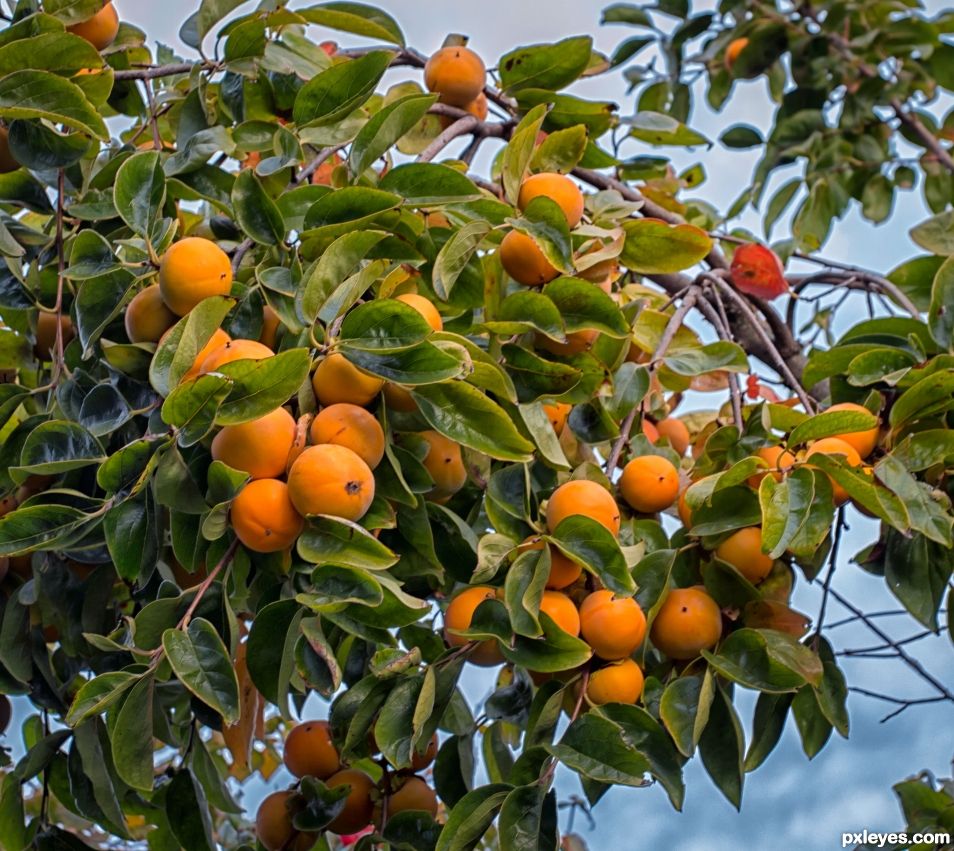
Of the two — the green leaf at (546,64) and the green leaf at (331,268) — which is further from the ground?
the green leaf at (546,64)

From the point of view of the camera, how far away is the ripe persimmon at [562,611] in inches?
37.0

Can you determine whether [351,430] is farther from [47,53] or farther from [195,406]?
[47,53]

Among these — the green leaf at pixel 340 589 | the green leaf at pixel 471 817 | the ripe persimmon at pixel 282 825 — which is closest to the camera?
the green leaf at pixel 340 589

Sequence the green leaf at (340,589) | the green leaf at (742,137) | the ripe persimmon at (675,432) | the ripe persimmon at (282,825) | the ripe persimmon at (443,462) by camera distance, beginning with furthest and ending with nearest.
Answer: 1. the green leaf at (742,137)
2. the ripe persimmon at (675,432)
3. the ripe persimmon at (282,825)
4. the ripe persimmon at (443,462)
5. the green leaf at (340,589)

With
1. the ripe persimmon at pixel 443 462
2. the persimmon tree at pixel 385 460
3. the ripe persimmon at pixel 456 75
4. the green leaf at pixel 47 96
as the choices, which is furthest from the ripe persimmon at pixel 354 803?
the ripe persimmon at pixel 456 75

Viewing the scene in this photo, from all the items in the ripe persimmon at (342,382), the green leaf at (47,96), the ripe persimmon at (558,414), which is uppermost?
the green leaf at (47,96)

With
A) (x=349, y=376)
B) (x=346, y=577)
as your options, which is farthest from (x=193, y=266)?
(x=346, y=577)

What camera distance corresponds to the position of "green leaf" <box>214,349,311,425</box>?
2.66 ft

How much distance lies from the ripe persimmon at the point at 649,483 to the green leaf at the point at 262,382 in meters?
0.39

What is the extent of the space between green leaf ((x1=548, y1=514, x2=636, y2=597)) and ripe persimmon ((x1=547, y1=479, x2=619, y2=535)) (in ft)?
0.08

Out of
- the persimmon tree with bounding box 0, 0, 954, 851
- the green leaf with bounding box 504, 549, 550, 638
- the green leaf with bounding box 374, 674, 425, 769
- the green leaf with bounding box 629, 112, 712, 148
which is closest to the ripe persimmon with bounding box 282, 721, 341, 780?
the persimmon tree with bounding box 0, 0, 954, 851

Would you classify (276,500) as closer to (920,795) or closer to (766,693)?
(766,693)

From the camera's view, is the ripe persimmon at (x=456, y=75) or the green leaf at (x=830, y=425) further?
the ripe persimmon at (x=456, y=75)

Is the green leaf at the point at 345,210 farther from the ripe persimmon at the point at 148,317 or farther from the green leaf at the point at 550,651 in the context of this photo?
the green leaf at the point at 550,651
